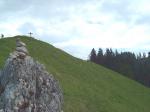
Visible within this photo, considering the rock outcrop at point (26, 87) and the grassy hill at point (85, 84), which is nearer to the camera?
the rock outcrop at point (26, 87)

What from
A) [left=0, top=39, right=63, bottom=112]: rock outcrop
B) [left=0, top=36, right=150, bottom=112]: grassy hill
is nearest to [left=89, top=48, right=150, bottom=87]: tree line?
[left=0, top=36, right=150, bottom=112]: grassy hill

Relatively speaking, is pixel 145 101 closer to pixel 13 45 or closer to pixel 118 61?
pixel 13 45

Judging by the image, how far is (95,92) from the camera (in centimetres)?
7281

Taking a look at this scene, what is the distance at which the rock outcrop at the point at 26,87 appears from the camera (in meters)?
29.2

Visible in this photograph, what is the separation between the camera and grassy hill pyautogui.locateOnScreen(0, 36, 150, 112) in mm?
64812

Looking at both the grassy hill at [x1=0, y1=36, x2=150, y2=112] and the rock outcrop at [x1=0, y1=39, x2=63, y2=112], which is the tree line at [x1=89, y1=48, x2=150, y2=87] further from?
the rock outcrop at [x1=0, y1=39, x2=63, y2=112]

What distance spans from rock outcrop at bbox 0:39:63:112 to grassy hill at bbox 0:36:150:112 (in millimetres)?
24692

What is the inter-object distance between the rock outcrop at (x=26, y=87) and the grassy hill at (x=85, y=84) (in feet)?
81.0

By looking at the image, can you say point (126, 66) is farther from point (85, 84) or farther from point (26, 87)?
point (26, 87)

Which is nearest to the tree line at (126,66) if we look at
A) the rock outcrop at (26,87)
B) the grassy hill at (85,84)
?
the grassy hill at (85,84)

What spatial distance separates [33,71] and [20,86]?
1.90 metres

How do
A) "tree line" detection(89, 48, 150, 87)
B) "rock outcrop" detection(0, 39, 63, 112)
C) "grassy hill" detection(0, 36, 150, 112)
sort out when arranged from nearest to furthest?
"rock outcrop" detection(0, 39, 63, 112) → "grassy hill" detection(0, 36, 150, 112) → "tree line" detection(89, 48, 150, 87)

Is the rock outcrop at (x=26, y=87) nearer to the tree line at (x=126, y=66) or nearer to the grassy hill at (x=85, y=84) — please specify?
the grassy hill at (x=85, y=84)

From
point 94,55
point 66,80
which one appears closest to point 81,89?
point 66,80
